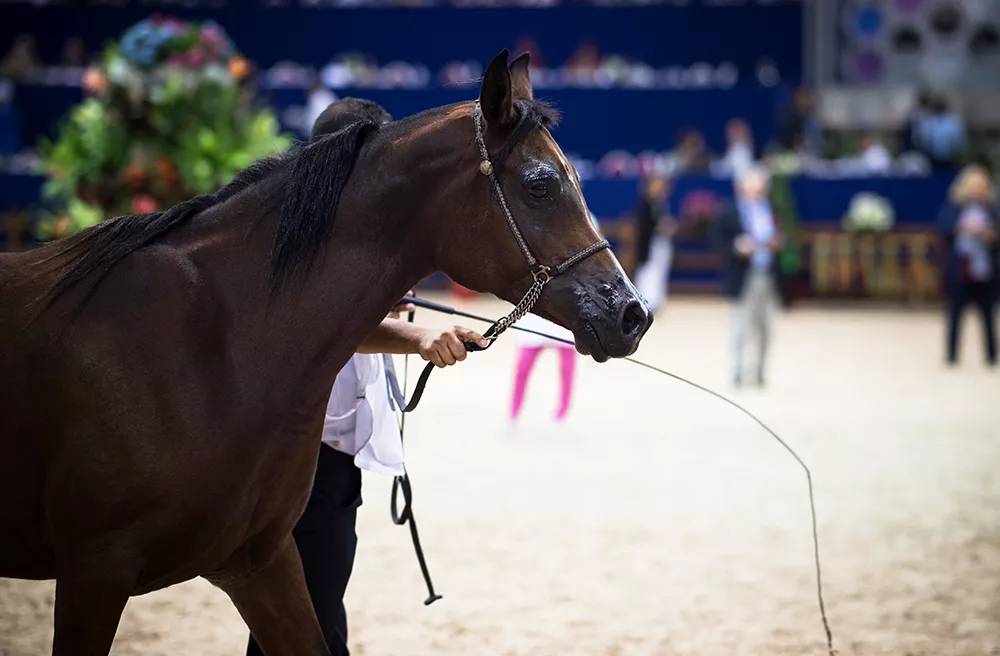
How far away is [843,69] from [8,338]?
2117cm

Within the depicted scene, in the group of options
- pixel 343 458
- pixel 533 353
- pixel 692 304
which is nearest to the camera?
pixel 343 458

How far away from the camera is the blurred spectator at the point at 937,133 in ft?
60.4

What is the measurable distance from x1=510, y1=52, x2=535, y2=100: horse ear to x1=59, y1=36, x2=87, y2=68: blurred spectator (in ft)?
61.1

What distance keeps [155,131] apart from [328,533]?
552cm

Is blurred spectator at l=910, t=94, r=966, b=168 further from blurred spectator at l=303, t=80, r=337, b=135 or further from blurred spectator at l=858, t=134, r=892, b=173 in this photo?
blurred spectator at l=303, t=80, r=337, b=135

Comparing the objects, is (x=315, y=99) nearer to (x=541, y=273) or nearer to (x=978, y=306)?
(x=978, y=306)

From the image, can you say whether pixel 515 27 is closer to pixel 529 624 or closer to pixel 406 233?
pixel 529 624

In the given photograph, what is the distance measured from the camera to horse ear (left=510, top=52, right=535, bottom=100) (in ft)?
9.29

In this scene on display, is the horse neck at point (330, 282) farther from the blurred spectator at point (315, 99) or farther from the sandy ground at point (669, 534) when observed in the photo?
the blurred spectator at point (315, 99)

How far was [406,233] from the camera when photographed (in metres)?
2.82

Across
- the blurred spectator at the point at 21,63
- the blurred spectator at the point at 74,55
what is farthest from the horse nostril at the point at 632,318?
the blurred spectator at the point at 74,55

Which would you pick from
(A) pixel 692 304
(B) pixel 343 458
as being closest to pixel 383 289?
(B) pixel 343 458

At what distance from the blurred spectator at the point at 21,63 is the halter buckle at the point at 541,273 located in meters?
18.6

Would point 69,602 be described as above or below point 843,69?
below
